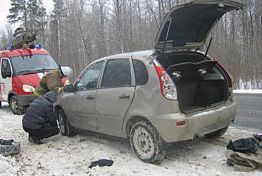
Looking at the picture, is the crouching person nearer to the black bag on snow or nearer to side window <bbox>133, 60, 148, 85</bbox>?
side window <bbox>133, 60, 148, 85</bbox>

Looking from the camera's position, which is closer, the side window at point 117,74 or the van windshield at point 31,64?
the side window at point 117,74

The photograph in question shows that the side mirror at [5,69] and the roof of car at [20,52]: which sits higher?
the roof of car at [20,52]

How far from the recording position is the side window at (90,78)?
7207 millimetres

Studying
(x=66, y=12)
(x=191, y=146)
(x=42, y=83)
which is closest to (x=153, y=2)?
(x=66, y=12)

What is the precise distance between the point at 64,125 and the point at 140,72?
313 centimetres

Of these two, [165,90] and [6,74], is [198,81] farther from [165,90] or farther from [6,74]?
[6,74]

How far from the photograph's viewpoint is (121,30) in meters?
40.0

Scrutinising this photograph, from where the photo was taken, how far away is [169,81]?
5.68m

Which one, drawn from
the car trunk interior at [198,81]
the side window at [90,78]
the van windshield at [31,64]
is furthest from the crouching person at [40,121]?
the van windshield at [31,64]

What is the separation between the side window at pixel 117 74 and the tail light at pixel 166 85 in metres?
0.72

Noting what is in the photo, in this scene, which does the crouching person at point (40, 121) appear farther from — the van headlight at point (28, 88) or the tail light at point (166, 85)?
the van headlight at point (28, 88)

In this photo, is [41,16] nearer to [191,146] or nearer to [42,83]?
[42,83]

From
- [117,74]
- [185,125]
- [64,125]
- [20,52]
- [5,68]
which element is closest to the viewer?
[185,125]

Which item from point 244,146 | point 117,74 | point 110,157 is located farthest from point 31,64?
point 244,146
